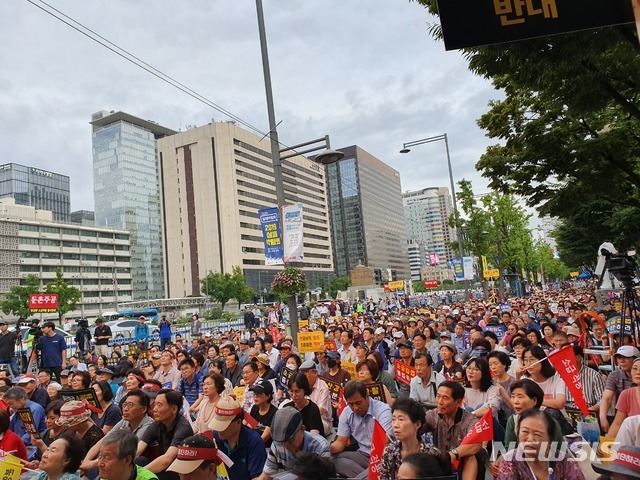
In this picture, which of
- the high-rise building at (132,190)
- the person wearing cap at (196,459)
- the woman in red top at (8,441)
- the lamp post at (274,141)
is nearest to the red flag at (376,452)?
the person wearing cap at (196,459)

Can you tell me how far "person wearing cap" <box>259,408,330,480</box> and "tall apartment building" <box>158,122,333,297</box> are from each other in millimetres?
90922

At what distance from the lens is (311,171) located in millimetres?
123125

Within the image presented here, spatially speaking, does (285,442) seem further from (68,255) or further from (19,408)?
(68,255)

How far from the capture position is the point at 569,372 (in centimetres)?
534

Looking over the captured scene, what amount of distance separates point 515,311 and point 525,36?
595 inches

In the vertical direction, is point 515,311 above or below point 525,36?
below

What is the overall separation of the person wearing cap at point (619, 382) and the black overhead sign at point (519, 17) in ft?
12.6

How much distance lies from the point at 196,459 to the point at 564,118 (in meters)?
11.5

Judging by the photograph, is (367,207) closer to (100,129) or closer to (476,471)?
(100,129)

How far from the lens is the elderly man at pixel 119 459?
358 centimetres

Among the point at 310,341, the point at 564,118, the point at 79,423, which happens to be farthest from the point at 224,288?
the point at 79,423

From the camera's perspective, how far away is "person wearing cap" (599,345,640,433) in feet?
17.4

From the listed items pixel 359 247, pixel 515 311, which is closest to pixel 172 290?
pixel 359 247

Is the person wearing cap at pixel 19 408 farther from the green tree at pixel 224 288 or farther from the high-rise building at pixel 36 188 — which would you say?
the high-rise building at pixel 36 188
